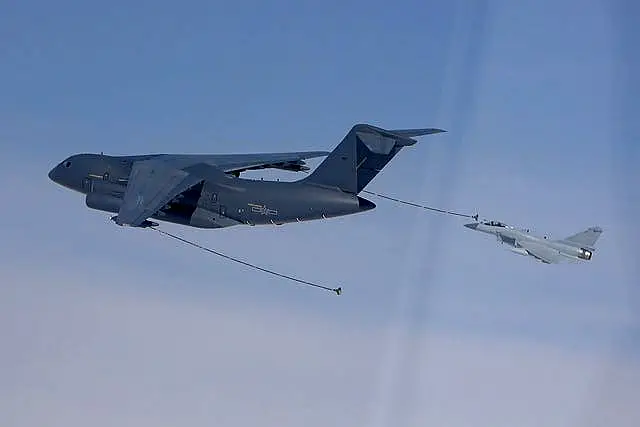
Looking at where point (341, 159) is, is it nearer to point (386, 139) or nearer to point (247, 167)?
point (386, 139)

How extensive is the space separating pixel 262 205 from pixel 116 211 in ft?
19.3

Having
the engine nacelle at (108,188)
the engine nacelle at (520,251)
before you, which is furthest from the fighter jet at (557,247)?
the engine nacelle at (108,188)

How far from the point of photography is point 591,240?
32.2m

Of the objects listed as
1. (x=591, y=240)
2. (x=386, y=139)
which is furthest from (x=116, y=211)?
(x=591, y=240)

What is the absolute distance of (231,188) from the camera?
111 feet

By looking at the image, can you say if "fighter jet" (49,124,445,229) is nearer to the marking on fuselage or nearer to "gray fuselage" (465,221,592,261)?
the marking on fuselage

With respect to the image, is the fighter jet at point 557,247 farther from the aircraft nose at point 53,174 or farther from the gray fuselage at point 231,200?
the aircraft nose at point 53,174

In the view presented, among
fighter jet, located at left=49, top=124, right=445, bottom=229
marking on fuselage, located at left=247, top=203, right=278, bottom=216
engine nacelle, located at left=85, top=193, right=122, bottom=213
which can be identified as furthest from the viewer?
engine nacelle, located at left=85, top=193, right=122, bottom=213

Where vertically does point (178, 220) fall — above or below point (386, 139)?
below

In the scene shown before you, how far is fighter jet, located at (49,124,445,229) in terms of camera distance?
31.6 metres

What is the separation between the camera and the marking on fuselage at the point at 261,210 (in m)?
33.4

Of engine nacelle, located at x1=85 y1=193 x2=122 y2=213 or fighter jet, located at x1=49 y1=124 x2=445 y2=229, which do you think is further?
engine nacelle, located at x1=85 y1=193 x2=122 y2=213

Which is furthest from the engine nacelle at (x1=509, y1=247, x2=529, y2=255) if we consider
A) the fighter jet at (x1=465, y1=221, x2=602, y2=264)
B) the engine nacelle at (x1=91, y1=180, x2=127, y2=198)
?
the engine nacelle at (x1=91, y1=180, x2=127, y2=198)

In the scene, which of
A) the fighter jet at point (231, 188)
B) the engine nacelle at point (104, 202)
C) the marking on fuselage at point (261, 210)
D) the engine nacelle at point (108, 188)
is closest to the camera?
the fighter jet at point (231, 188)
